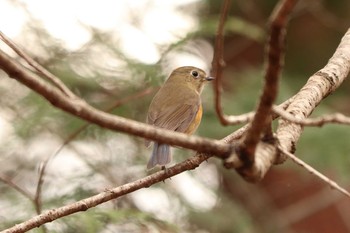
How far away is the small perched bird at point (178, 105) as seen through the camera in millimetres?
3418

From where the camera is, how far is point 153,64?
430 centimetres

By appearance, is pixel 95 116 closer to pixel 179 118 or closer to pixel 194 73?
pixel 179 118

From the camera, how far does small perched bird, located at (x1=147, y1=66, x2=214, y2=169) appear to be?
3.42 m

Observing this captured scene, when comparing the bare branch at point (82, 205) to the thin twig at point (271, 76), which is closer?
the thin twig at point (271, 76)

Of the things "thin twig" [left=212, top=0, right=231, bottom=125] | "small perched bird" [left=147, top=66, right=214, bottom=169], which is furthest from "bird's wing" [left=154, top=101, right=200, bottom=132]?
"thin twig" [left=212, top=0, right=231, bottom=125]

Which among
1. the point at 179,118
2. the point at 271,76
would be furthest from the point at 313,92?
the point at 179,118

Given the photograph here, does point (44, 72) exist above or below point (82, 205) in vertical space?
above

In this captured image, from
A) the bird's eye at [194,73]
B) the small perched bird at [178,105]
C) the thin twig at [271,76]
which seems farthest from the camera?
the bird's eye at [194,73]

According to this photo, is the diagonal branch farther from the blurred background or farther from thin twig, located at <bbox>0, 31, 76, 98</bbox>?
the blurred background

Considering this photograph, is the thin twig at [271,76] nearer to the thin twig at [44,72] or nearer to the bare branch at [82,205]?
the thin twig at [44,72]

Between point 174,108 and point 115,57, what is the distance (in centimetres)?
89

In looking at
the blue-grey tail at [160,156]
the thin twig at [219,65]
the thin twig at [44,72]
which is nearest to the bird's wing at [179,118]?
the blue-grey tail at [160,156]

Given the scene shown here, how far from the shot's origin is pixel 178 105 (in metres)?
3.72

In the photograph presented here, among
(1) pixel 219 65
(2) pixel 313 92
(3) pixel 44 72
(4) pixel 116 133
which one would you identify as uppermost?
(1) pixel 219 65
